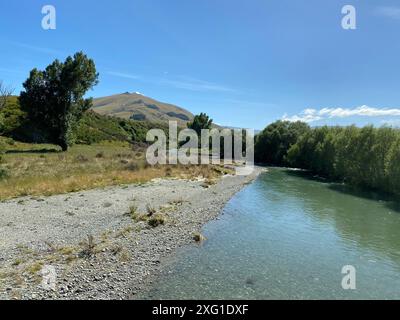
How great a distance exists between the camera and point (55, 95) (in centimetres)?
6375

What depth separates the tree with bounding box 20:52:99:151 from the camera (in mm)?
63312

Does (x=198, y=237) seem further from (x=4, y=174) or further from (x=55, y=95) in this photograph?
(x=55, y=95)

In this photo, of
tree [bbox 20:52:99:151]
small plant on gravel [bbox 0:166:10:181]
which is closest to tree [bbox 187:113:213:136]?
tree [bbox 20:52:99:151]

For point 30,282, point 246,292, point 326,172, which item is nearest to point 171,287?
point 246,292

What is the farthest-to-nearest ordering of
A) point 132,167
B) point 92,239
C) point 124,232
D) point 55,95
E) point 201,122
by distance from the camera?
point 201,122
point 55,95
point 132,167
point 124,232
point 92,239

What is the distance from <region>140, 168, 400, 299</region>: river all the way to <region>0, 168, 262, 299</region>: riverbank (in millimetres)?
1343

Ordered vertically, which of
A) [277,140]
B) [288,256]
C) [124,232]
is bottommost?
[288,256]

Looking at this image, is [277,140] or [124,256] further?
[277,140]

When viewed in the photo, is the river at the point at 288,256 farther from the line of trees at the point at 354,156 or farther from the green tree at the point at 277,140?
the green tree at the point at 277,140

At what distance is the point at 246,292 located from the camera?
41.2 ft

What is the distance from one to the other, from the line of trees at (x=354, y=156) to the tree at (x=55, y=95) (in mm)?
50193

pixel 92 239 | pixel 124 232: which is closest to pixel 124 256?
pixel 92 239

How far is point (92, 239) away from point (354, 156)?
46780mm
